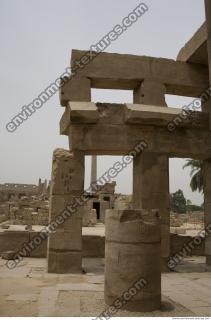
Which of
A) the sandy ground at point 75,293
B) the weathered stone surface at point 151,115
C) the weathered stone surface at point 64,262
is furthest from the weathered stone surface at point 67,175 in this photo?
the sandy ground at point 75,293

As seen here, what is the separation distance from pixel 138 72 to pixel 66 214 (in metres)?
3.97

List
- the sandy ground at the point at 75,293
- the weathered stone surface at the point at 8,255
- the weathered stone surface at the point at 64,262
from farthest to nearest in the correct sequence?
the weathered stone surface at the point at 8,255 < the weathered stone surface at the point at 64,262 < the sandy ground at the point at 75,293

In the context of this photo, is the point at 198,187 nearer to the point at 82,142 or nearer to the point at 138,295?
the point at 82,142

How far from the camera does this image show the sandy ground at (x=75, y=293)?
16.6 feet

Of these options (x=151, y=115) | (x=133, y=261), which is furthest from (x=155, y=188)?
(x=133, y=261)

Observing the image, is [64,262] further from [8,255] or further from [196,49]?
[196,49]

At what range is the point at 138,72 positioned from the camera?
9.70 metres

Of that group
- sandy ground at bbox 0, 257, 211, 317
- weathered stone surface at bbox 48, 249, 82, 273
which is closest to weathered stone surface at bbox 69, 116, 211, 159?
weathered stone surface at bbox 48, 249, 82, 273

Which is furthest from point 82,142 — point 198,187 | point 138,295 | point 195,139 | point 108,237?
point 198,187

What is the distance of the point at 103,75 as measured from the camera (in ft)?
31.2

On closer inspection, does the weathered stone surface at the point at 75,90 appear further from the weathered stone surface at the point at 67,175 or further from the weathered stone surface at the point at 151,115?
the weathered stone surface at the point at 67,175

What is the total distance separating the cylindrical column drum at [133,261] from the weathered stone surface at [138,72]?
492 cm

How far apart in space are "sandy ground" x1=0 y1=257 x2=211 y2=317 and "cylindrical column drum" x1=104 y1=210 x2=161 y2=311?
19cm

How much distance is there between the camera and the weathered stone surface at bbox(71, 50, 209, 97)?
9539 millimetres
